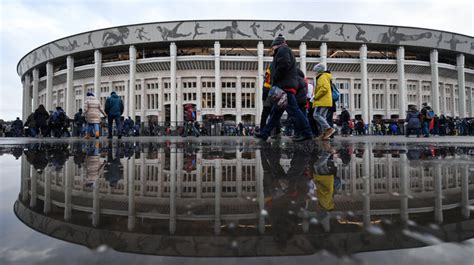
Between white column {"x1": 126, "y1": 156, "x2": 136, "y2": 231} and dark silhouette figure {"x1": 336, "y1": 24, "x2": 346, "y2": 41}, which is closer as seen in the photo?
white column {"x1": 126, "y1": 156, "x2": 136, "y2": 231}

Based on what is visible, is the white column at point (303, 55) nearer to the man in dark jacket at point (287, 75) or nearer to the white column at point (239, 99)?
the white column at point (239, 99)

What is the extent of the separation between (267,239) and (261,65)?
35.6 metres

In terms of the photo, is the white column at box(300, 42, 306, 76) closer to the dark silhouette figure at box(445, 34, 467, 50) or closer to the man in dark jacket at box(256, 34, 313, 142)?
the dark silhouette figure at box(445, 34, 467, 50)

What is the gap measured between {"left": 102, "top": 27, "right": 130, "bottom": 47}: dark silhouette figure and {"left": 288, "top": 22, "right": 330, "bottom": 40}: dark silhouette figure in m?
20.9

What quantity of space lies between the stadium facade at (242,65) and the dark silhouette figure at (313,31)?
118 millimetres

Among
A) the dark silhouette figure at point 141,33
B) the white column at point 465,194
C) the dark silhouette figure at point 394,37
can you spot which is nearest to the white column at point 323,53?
the dark silhouette figure at point 394,37

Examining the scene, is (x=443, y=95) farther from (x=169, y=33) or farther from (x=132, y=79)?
(x=132, y=79)

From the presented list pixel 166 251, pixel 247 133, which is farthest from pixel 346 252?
pixel 247 133

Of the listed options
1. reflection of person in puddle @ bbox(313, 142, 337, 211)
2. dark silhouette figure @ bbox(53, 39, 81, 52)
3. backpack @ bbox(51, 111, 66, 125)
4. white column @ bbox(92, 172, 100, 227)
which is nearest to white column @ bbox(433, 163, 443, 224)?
reflection of person in puddle @ bbox(313, 142, 337, 211)

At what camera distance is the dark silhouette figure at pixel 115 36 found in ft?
119

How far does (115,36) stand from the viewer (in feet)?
120

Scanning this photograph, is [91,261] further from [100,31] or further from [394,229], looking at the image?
[100,31]

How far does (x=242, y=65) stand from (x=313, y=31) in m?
9.83

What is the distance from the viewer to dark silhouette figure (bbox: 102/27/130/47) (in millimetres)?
36250
